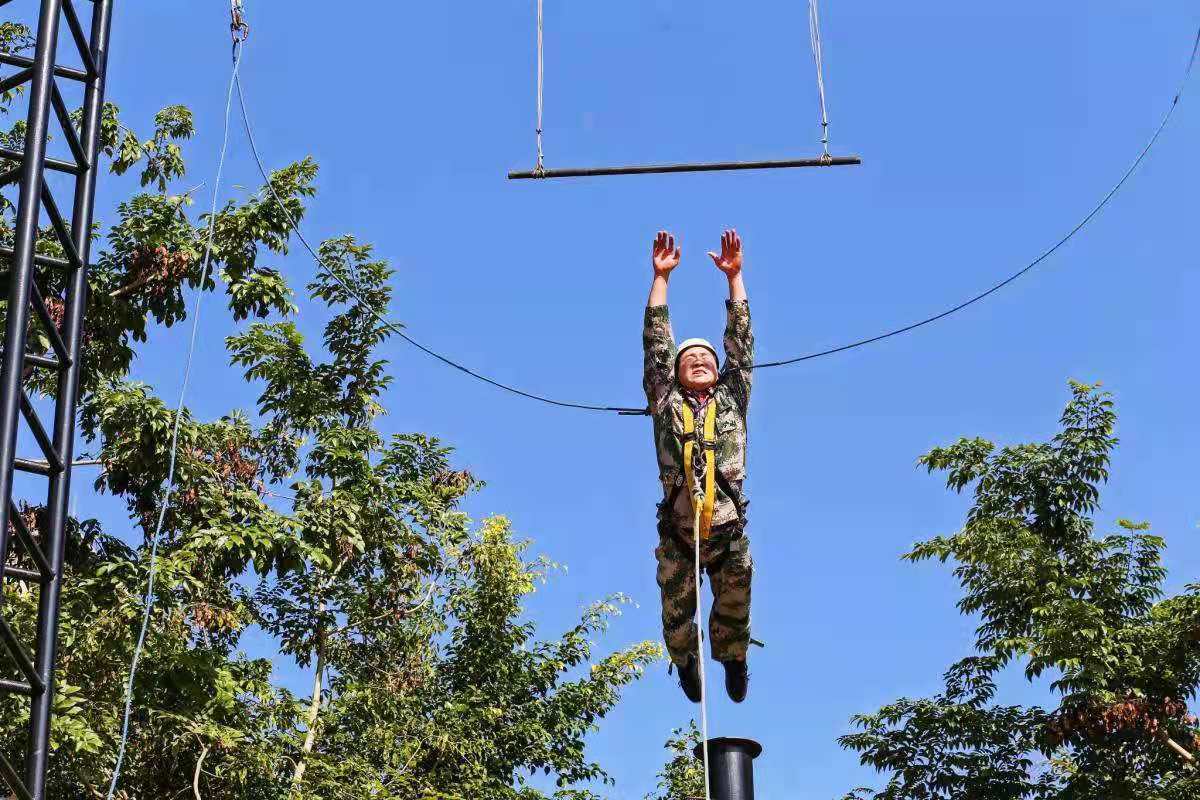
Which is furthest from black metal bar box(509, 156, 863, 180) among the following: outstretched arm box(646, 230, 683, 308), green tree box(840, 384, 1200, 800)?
green tree box(840, 384, 1200, 800)

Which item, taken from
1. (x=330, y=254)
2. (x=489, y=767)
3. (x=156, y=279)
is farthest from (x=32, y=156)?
(x=489, y=767)

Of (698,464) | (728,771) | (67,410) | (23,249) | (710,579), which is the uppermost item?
(23,249)

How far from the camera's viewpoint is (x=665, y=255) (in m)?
7.20

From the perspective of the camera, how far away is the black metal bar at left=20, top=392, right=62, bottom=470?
227 inches

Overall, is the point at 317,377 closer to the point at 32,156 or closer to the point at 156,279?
the point at 156,279

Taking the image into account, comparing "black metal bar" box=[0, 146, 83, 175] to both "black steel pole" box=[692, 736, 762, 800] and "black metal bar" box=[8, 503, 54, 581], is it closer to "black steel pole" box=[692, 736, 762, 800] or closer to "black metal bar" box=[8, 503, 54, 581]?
"black metal bar" box=[8, 503, 54, 581]

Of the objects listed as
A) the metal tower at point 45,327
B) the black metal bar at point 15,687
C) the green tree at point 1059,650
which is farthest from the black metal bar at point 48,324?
the green tree at point 1059,650

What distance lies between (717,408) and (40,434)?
2.72 m

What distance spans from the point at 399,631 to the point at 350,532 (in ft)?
4.20

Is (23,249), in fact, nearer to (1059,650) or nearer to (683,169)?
(683,169)

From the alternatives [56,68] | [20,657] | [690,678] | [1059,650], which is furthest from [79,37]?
[1059,650]

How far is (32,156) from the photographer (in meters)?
5.84

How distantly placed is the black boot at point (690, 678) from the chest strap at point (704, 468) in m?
0.72

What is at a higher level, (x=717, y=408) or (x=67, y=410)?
(x=717, y=408)
